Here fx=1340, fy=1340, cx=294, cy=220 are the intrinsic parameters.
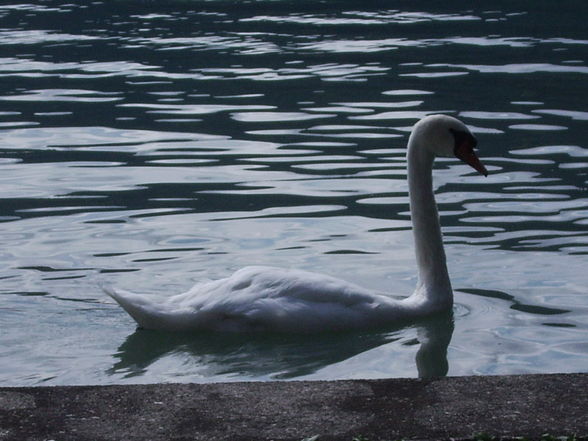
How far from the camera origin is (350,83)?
14570 mm

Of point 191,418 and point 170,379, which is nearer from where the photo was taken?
point 191,418

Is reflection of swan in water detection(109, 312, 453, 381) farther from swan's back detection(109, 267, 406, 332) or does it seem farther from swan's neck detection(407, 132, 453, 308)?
→ swan's neck detection(407, 132, 453, 308)

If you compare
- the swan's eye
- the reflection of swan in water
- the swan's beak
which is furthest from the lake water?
the swan's eye

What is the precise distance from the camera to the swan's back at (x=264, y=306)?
6508mm

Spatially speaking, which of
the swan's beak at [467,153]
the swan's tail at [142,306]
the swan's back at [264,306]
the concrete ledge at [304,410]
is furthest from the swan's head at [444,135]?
the concrete ledge at [304,410]

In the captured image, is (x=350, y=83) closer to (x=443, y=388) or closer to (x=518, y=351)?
(x=518, y=351)

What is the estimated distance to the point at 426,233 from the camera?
7215 millimetres

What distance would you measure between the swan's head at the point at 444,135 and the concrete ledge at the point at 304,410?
9.40 feet

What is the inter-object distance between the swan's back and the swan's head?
111cm

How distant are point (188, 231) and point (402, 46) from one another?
9.18 meters

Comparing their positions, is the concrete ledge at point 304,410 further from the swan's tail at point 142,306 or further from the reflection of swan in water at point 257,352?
the swan's tail at point 142,306

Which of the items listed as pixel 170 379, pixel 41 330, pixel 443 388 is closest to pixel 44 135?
pixel 41 330

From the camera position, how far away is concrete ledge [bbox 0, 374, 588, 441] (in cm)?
408

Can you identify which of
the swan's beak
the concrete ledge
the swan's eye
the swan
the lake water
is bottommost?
the lake water
